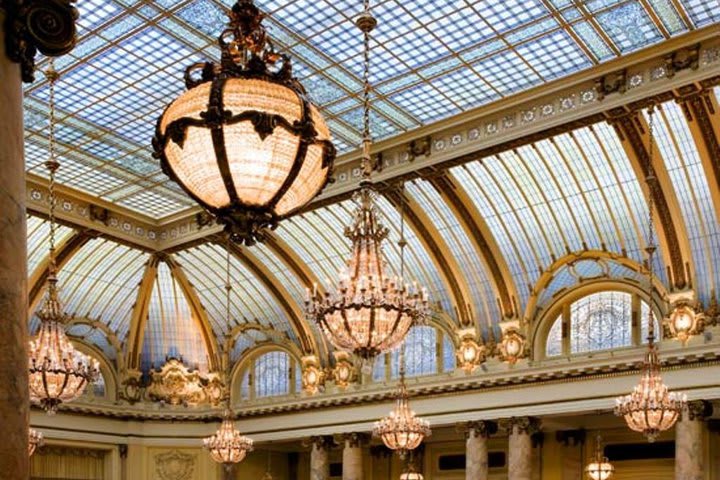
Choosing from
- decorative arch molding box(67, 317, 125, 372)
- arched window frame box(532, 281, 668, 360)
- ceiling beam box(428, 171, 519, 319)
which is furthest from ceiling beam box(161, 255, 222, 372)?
arched window frame box(532, 281, 668, 360)

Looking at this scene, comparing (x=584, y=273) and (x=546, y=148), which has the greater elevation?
(x=546, y=148)

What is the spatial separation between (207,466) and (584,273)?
15.0 metres

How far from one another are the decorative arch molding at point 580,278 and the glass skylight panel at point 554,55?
482cm

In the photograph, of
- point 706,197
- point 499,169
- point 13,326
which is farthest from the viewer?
point 499,169

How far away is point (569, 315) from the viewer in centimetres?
2331

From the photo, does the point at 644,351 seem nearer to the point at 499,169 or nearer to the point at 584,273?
the point at 584,273

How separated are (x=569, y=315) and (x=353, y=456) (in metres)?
7.62

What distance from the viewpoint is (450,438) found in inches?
1118

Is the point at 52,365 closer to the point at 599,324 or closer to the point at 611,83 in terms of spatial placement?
the point at 611,83

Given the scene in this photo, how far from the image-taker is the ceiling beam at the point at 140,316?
94.9ft

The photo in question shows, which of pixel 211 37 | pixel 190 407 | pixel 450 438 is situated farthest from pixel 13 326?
pixel 190 407

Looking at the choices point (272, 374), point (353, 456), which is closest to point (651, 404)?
point (353, 456)

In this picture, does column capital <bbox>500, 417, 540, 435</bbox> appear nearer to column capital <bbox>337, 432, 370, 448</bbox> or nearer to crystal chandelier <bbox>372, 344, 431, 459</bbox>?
crystal chandelier <bbox>372, 344, 431, 459</bbox>

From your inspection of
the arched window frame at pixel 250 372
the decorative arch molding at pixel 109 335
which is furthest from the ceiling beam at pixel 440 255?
the decorative arch molding at pixel 109 335
